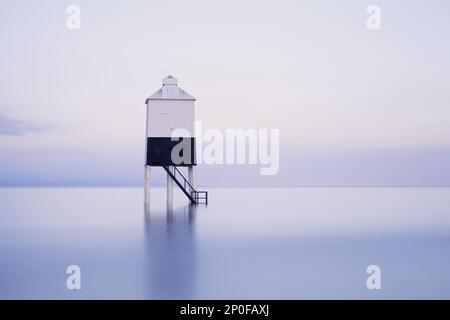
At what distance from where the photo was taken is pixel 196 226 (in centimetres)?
2177

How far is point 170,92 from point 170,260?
15.3m

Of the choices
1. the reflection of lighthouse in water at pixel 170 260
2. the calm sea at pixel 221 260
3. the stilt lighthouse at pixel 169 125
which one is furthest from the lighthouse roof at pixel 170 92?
the reflection of lighthouse in water at pixel 170 260

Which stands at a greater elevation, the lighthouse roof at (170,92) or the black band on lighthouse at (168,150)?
the lighthouse roof at (170,92)

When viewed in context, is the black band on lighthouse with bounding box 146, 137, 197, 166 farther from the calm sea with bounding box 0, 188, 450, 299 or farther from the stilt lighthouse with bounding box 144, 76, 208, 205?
the calm sea with bounding box 0, 188, 450, 299

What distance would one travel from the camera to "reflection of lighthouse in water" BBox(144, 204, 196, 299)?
33.2 feet

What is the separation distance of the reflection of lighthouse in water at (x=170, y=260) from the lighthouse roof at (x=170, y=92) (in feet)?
23.8

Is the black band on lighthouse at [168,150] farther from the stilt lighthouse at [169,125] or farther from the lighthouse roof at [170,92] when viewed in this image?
the lighthouse roof at [170,92]

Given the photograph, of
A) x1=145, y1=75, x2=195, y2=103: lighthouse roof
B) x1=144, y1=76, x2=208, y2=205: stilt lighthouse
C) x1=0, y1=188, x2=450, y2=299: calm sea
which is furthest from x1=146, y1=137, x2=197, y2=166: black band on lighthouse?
x1=0, y1=188, x2=450, y2=299: calm sea

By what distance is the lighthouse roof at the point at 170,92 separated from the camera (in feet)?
89.9

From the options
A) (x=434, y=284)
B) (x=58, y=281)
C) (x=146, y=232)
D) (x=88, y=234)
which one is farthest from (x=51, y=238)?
(x=434, y=284)

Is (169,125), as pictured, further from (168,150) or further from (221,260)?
(221,260)
